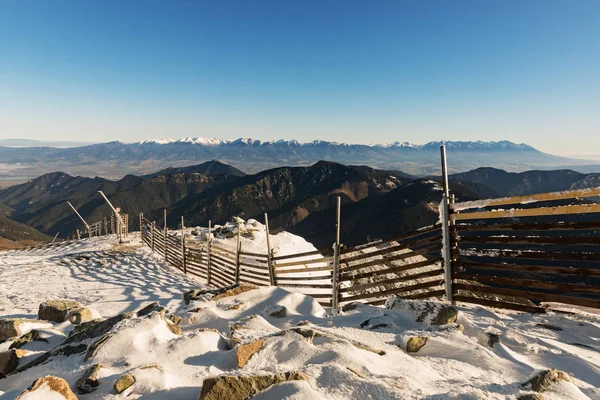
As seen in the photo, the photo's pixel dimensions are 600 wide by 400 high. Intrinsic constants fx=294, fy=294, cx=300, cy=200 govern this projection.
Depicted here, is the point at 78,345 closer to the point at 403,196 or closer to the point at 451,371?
the point at 451,371

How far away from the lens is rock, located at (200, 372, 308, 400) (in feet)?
6.27

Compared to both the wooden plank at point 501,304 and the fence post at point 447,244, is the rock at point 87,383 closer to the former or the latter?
the fence post at point 447,244

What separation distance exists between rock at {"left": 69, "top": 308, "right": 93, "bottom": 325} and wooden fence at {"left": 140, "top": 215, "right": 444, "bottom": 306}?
13.7 ft

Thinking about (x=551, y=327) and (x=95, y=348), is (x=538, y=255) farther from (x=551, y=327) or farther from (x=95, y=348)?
(x=95, y=348)

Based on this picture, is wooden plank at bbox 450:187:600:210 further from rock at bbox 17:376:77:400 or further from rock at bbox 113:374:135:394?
rock at bbox 17:376:77:400

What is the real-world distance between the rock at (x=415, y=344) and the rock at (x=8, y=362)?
4.09 meters

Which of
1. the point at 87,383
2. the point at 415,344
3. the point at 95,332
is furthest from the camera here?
the point at 95,332

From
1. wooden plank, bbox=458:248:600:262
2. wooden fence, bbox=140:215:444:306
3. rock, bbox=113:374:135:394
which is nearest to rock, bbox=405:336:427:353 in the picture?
wooden fence, bbox=140:215:444:306

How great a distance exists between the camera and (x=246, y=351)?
2537mm

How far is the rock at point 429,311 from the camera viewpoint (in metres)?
3.51

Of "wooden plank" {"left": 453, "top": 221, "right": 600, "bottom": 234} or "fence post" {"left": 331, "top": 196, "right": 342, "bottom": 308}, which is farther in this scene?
"fence post" {"left": 331, "top": 196, "right": 342, "bottom": 308}

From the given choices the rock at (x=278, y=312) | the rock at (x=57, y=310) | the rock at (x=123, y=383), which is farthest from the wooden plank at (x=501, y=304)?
the rock at (x=57, y=310)

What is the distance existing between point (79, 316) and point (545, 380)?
21.0 feet

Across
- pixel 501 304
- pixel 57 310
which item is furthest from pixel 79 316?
pixel 501 304
